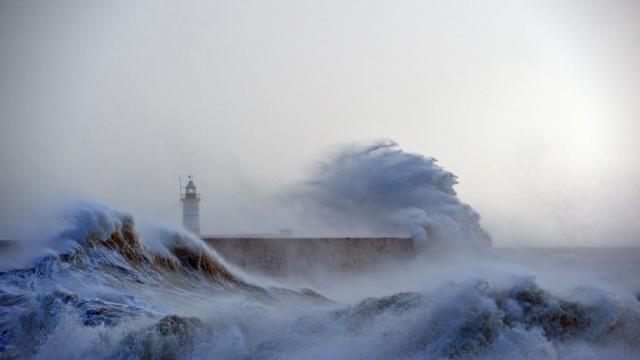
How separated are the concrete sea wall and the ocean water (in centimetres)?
339

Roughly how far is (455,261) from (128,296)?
1019 cm

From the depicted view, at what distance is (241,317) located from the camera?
7.52 m

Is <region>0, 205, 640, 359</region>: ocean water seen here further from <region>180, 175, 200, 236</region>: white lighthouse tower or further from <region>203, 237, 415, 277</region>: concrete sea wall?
<region>180, 175, 200, 236</region>: white lighthouse tower

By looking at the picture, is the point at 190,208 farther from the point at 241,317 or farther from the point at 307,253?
the point at 241,317

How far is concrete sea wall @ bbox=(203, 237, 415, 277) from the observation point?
1338cm

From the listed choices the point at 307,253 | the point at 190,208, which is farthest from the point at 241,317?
the point at 190,208

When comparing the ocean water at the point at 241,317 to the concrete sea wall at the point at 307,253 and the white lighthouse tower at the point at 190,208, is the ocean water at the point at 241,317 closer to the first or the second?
the concrete sea wall at the point at 307,253

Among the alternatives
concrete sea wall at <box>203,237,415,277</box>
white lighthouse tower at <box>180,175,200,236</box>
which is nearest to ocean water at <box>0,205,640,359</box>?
concrete sea wall at <box>203,237,415,277</box>

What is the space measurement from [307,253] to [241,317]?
23.5ft

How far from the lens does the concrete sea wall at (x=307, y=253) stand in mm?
13378

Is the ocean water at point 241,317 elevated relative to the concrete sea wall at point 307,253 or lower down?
lower down

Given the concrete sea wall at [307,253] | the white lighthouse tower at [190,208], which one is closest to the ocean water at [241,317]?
the concrete sea wall at [307,253]

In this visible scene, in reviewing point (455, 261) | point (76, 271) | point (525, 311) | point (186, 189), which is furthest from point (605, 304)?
point (186, 189)

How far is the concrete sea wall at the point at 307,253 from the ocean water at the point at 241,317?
11.1 ft
